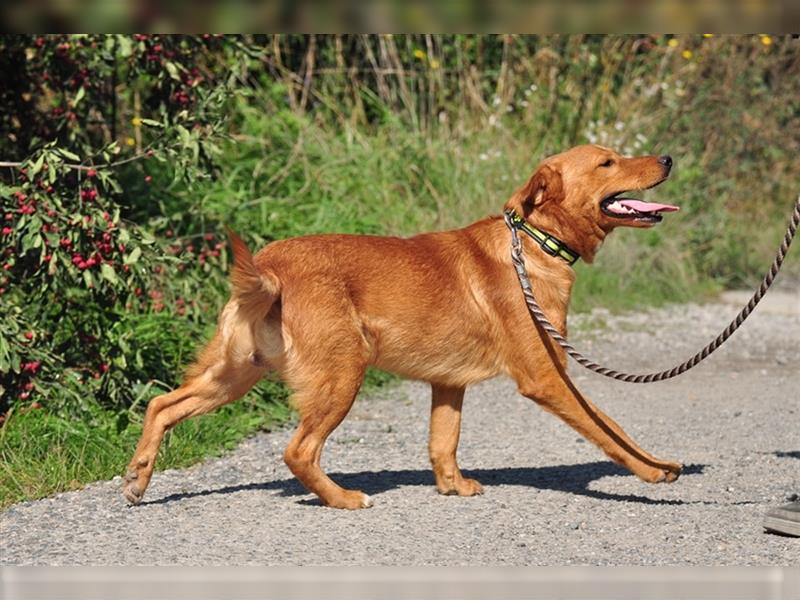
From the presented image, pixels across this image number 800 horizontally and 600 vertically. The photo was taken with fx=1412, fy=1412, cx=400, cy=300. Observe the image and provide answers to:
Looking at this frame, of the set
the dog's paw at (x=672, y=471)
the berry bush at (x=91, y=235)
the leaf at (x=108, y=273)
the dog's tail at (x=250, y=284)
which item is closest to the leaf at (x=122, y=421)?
the berry bush at (x=91, y=235)

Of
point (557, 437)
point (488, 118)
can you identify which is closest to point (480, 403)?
point (557, 437)

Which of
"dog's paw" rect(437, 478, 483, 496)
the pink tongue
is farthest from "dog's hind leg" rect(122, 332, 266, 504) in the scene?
the pink tongue

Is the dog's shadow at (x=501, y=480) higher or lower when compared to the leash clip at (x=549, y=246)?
lower

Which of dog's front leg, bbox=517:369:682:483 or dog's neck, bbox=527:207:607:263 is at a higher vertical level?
dog's neck, bbox=527:207:607:263

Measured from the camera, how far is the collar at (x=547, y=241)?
6.07 metres

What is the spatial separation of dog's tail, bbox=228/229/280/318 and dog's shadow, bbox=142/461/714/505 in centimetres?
92

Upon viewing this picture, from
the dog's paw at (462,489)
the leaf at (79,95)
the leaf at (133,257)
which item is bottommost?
the dog's paw at (462,489)

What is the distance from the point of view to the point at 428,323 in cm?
594

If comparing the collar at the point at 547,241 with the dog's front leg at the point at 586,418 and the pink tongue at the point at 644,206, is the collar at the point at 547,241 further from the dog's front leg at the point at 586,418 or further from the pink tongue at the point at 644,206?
the dog's front leg at the point at 586,418

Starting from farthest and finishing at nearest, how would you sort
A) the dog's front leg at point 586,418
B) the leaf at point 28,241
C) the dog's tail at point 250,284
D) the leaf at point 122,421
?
the leaf at point 122,421, the leaf at point 28,241, the dog's front leg at point 586,418, the dog's tail at point 250,284

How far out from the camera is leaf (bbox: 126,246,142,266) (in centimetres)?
662

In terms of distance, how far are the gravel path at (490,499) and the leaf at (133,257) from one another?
101 cm

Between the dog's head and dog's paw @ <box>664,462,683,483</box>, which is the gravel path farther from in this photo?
the dog's head

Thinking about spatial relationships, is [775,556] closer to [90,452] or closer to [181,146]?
[90,452]
